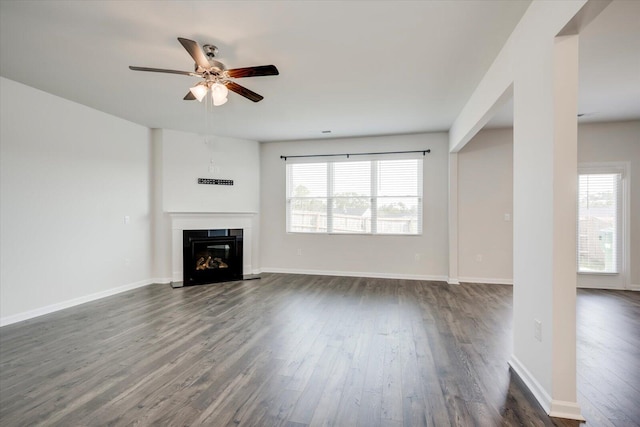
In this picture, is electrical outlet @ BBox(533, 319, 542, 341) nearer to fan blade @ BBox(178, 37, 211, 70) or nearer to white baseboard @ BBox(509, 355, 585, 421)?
white baseboard @ BBox(509, 355, 585, 421)

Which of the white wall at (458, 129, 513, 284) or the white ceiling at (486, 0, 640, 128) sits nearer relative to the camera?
the white ceiling at (486, 0, 640, 128)

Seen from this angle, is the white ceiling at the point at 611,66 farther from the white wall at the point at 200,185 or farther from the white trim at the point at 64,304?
the white trim at the point at 64,304

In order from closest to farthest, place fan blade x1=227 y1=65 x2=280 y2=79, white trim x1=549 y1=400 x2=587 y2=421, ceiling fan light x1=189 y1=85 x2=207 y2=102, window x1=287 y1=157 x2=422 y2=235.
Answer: white trim x1=549 y1=400 x2=587 y2=421, fan blade x1=227 y1=65 x2=280 y2=79, ceiling fan light x1=189 y1=85 x2=207 y2=102, window x1=287 y1=157 x2=422 y2=235

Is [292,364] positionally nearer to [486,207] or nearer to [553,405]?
[553,405]

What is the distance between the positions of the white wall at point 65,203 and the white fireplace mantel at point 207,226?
508 mm

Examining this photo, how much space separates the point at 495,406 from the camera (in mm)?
1921

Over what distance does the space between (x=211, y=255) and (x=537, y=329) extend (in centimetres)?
500

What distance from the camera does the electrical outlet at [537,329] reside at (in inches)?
76.5

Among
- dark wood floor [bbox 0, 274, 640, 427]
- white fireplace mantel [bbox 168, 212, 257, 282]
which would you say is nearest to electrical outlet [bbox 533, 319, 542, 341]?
dark wood floor [bbox 0, 274, 640, 427]

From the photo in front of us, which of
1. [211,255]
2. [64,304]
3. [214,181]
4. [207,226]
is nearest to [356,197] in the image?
[214,181]

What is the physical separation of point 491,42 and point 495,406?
2.79 m

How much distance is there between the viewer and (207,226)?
543cm

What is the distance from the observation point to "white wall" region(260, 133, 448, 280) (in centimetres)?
549

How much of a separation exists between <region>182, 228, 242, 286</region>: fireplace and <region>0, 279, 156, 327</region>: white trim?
2.77ft
